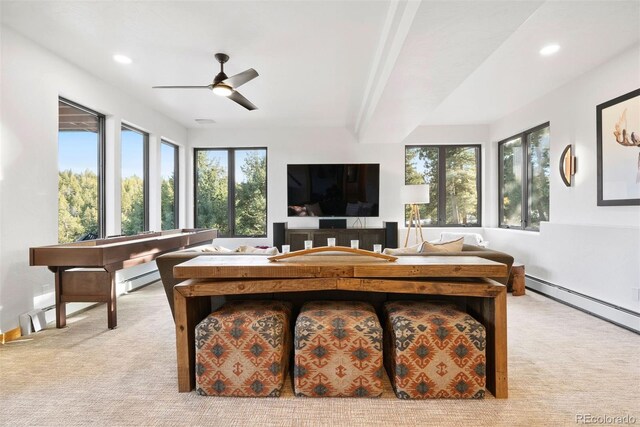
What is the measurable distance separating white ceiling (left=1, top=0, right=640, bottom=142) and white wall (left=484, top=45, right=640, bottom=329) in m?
0.24

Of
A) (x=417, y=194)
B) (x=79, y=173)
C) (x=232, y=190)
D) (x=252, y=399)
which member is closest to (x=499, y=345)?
(x=252, y=399)

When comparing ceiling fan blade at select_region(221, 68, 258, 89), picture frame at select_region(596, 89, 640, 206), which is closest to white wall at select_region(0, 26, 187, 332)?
ceiling fan blade at select_region(221, 68, 258, 89)

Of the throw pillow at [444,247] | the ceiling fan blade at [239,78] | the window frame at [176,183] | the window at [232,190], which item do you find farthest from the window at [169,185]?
the throw pillow at [444,247]

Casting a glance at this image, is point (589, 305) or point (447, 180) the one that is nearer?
point (589, 305)

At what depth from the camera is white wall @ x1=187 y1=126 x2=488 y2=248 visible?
6.21 m

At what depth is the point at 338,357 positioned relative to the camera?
1.78 m

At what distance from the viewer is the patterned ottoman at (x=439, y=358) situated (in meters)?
1.77

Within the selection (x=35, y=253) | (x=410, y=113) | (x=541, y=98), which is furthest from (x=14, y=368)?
(x=541, y=98)

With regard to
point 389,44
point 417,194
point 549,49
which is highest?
point 549,49

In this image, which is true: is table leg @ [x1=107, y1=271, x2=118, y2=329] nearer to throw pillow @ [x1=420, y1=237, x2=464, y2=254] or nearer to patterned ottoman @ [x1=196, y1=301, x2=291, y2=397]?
patterned ottoman @ [x1=196, y1=301, x2=291, y2=397]

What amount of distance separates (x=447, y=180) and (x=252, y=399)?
215 inches

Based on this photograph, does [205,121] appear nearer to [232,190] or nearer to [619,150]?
[232,190]

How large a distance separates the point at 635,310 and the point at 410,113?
2967 mm

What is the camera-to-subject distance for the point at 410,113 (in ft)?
13.7
